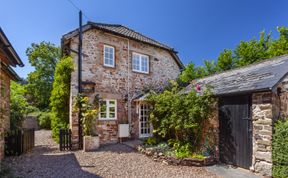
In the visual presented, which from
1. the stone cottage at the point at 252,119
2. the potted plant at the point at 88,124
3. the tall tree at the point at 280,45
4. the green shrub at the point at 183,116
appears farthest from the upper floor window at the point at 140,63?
the tall tree at the point at 280,45

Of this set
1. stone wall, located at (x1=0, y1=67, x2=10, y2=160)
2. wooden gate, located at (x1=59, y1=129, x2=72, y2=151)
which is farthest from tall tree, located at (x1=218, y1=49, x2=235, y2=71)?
stone wall, located at (x1=0, y1=67, x2=10, y2=160)

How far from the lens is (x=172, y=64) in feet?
52.9

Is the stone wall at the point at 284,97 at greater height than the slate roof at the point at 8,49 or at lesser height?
lesser

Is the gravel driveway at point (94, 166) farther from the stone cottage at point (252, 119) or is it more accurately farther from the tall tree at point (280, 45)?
the tall tree at point (280, 45)

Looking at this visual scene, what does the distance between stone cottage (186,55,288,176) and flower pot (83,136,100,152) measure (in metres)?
5.79

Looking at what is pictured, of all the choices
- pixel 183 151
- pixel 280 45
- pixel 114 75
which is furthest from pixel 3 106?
pixel 280 45

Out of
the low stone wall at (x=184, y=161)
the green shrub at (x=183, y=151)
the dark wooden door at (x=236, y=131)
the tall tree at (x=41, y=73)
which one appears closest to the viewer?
the dark wooden door at (x=236, y=131)

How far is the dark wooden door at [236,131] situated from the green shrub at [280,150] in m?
0.86

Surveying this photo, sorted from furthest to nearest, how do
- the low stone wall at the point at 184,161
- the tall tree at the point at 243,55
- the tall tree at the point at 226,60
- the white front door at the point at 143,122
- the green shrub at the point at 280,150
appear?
the tall tree at the point at 226,60 < the tall tree at the point at 243,55 < the white front door at the point at 143,122 < the low stone wall at the point at 184,161 < the green shrub at the point at 280,150

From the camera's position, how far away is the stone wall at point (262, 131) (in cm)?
606

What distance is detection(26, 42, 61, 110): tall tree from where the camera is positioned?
2681 cm

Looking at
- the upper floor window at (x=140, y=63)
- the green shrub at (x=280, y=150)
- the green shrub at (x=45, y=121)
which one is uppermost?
the upper floor window at (x=140, y=63)

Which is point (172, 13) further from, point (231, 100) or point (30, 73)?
point (30, 73)

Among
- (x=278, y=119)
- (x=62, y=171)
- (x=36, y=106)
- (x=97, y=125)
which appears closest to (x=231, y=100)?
(x=278, y=119)
